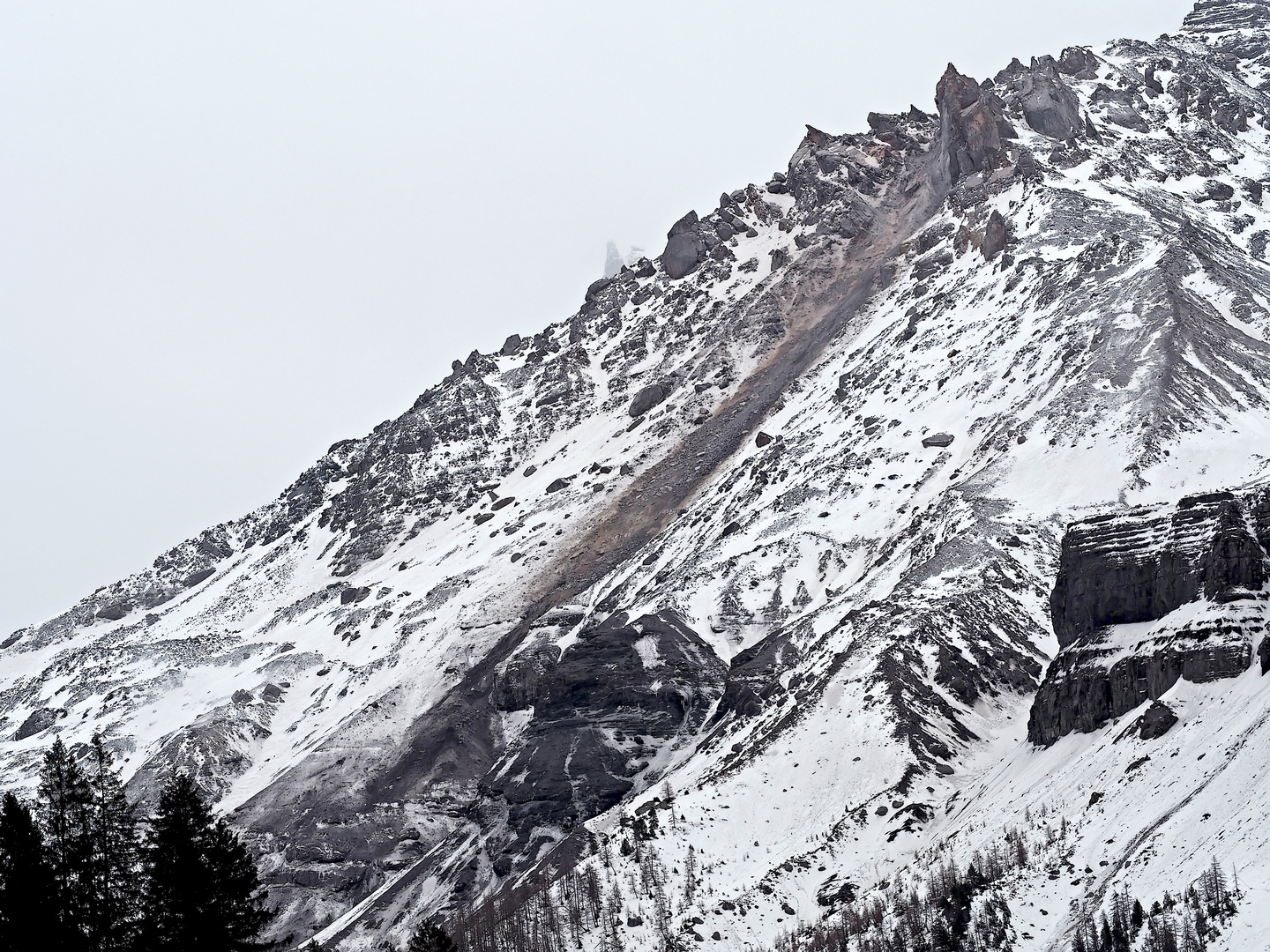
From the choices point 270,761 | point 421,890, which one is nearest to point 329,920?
point 421,890

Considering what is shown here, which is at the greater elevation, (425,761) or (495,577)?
(495,577)

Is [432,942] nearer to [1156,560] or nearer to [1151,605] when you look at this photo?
[1151,605]

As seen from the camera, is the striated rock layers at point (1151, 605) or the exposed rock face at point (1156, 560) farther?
the exposed rock face at point (1156, 560)

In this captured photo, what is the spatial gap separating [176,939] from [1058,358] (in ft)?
438

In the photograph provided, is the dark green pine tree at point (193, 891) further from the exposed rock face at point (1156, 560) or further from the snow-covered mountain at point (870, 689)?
the exposed rock face at point (1156, 560)

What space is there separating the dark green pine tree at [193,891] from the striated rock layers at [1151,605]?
68374mm

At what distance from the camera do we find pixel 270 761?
175875 millimetres

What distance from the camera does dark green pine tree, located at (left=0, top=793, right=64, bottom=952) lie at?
40.5 metres

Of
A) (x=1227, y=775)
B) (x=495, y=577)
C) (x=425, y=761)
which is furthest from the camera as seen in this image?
(x=495, y=577)

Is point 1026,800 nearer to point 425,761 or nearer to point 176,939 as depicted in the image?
point 176,939

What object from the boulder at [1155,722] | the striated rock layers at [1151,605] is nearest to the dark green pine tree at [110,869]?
the boulder at [1155,722]

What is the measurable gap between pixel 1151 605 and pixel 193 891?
79343 mm

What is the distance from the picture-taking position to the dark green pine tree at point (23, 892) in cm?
4047

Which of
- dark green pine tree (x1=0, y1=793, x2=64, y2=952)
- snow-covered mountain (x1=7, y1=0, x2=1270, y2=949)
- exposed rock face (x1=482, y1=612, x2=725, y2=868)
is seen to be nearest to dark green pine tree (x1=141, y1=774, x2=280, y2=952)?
dark green pine tree (x1=0, y1=793, x2=64, y2=952)
